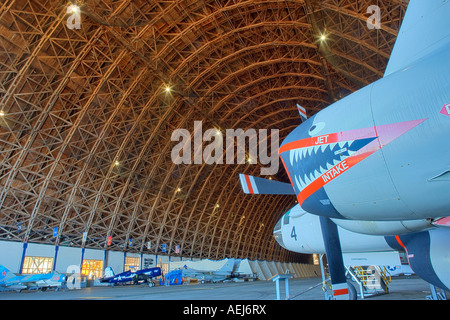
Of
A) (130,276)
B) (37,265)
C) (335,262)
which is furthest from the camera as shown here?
(130,276)

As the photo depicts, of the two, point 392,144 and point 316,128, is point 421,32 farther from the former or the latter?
point 392,144

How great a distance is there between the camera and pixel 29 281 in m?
22.1

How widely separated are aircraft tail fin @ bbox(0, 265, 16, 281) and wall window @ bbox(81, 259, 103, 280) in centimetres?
673

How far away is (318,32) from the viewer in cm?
1966

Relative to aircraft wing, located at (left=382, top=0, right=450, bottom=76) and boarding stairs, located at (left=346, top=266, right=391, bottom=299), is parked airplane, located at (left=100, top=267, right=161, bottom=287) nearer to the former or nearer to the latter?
boarding stairs, located at (left=346, top=266, right=391, bottom=299)

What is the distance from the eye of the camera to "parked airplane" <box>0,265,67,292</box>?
69.2ft

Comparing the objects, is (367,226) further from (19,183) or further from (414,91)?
(19,183)

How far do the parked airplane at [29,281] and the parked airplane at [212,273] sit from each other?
46.7ft

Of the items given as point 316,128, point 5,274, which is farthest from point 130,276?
point 316,128

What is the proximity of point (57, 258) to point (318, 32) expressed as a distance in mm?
30016

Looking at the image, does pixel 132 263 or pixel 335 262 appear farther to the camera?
pixel 132 263

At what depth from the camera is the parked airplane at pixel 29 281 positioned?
21.1 meters

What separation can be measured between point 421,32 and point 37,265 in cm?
3107

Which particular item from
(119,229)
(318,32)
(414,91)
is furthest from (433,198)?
(119,229)
